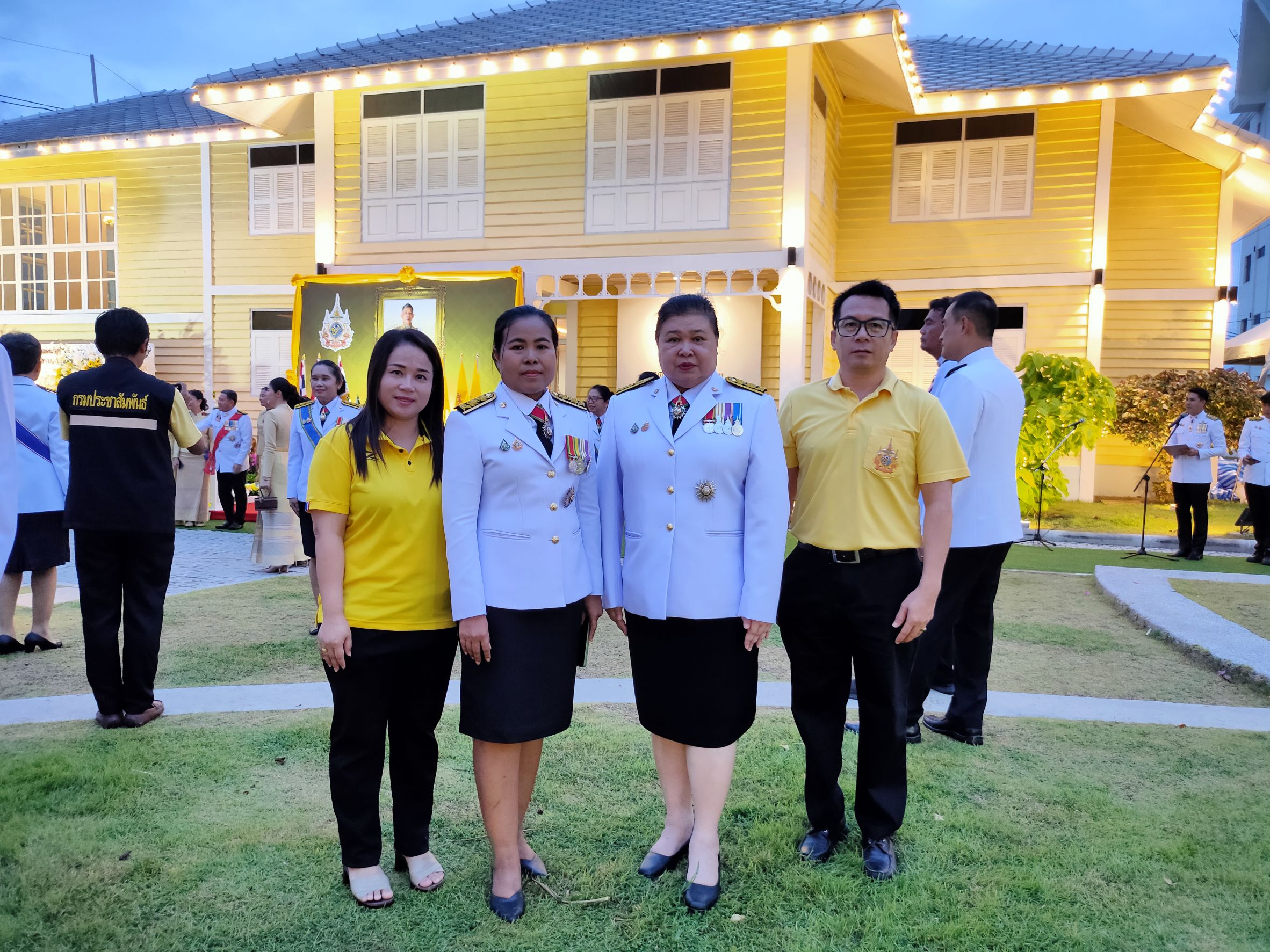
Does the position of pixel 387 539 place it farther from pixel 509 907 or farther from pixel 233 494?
pixel 233 494

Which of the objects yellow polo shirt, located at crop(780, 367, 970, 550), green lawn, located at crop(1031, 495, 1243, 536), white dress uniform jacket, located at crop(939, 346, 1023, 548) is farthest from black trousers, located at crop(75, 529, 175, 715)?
green lawn, located at crop(1031, 495, 1243, 536)

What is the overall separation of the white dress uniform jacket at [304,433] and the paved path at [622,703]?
5.63 ft

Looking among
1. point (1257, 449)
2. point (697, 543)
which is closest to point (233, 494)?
point (697, 543)

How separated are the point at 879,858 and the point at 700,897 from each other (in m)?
0.66

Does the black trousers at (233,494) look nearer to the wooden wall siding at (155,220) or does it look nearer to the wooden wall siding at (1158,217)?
the wooden wall siding at (155,220)

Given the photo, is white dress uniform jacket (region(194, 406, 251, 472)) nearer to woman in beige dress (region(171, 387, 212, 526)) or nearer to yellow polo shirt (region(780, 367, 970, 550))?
woman in beige dress (region(171, 387, 212, 526))

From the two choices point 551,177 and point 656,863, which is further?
point 551,177

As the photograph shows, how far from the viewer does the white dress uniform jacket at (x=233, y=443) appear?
1131 centimetres

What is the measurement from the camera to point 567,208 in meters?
12.1

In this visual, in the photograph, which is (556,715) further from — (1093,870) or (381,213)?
(381,213)

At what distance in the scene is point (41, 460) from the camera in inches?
211

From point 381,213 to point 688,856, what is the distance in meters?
11.9

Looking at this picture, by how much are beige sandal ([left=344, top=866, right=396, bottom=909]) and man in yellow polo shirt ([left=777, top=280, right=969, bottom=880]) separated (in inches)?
56.3

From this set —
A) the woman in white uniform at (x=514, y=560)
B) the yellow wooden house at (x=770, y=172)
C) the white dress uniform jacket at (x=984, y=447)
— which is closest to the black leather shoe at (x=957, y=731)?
the white dress uniform jacket at (x=984, y=447)
